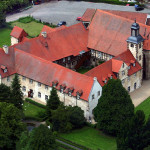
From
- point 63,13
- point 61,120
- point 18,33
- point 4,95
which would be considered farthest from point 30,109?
point 63,13

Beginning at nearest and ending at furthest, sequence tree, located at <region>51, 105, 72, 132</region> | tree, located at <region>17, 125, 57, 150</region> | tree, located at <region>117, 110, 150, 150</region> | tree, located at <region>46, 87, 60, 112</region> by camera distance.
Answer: tree, located at <region>17, 125, 57, 150</region> < tree, located at <region>117, 110, 150, 150</region> < tree, located at <region>51, 105, 72, 132</region> < tree, located at <region>46, 87, 60, 112</region>

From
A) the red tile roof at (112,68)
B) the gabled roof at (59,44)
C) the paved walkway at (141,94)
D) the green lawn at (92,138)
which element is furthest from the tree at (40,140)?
the gabled roof at (59,44)

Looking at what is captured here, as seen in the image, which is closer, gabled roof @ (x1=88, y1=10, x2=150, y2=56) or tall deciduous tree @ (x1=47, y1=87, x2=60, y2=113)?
tall deciduous tree @ (x1=47, y1=87, x2=60, y2=113)

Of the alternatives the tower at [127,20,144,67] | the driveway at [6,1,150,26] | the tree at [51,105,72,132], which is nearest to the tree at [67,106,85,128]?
the tree at [51,105,72,132]

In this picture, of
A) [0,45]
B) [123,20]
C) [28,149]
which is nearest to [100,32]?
[123,20]

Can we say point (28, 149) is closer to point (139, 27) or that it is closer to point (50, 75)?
point (50, 75)

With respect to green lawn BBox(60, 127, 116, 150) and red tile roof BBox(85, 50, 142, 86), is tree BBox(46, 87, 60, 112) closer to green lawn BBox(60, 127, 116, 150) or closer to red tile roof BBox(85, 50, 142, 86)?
green lawn BBox(60, 127, 116, 150)

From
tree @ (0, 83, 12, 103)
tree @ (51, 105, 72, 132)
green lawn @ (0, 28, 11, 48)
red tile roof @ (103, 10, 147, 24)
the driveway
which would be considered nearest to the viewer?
tree @ (51, 105, 72, 132)
